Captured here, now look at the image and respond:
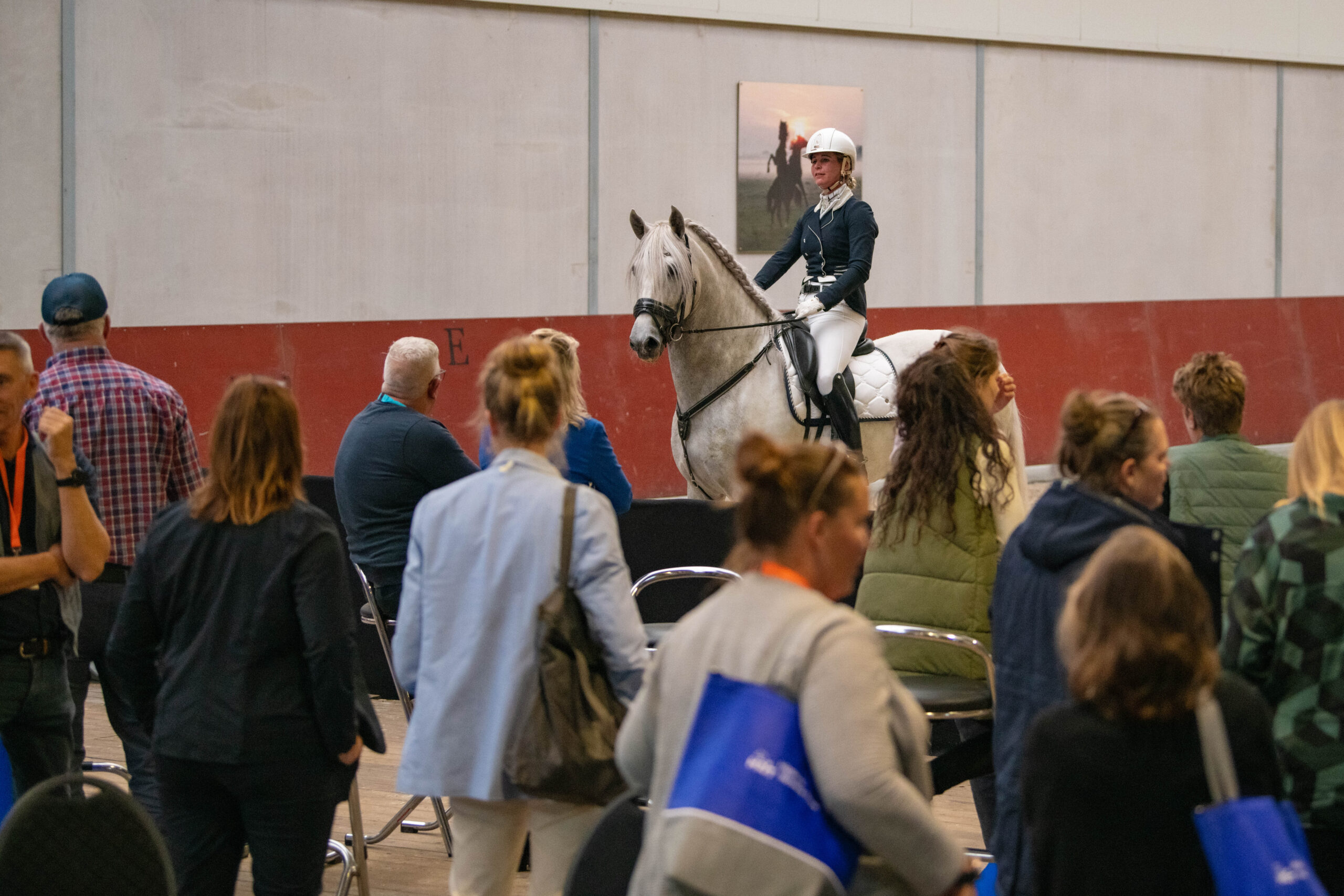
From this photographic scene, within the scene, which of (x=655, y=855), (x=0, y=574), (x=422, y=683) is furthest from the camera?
(x=0, y=574)

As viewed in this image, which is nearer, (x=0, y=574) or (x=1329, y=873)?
(x=1329, y=873)

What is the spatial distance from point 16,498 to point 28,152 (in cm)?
774

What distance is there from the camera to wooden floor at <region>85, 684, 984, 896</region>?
4477 mm

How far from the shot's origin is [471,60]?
12.0m

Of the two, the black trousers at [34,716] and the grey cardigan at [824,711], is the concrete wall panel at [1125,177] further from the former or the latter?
the grey cardigan at [824,711]

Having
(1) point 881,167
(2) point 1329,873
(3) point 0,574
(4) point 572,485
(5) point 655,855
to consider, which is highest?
(1) point 881,167

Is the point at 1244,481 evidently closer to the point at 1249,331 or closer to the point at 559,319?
the point at 559,319

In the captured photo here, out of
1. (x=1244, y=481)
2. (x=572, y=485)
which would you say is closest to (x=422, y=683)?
(x=572, y=485)

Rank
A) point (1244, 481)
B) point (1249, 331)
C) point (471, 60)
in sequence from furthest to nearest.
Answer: point (1249, 331) → point (471, 60) → point (1244, 481)

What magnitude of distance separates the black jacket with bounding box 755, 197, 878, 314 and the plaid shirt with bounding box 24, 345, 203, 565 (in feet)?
12.8

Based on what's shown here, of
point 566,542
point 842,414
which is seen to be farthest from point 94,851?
point 842,414

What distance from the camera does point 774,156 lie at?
44.1ft

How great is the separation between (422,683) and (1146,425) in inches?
64.2

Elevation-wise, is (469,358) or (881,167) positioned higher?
(881,167)
